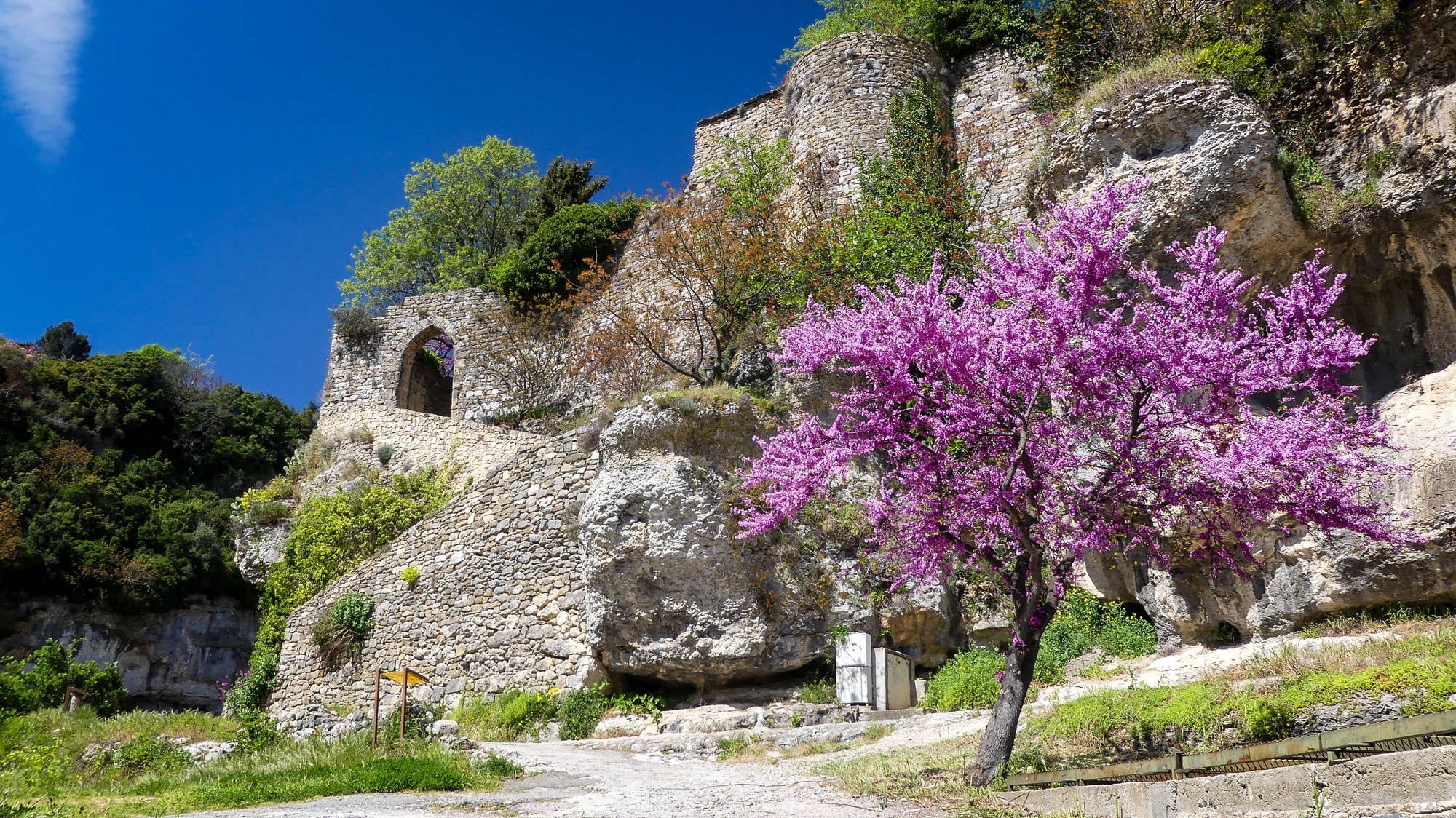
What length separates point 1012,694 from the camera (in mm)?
6371

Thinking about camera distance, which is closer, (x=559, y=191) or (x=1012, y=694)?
(x=1012, y=694)

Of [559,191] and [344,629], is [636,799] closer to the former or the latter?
[344,629]

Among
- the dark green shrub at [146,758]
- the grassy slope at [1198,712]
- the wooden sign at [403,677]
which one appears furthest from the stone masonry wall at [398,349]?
the grassy slope at [1198,712]

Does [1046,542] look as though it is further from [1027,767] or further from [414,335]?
[414,335]

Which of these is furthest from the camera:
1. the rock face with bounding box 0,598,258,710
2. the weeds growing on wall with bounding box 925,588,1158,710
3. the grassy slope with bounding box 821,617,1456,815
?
the rock face with bounding box 0,598,258,710

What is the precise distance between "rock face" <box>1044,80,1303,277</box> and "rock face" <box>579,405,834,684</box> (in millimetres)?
6355

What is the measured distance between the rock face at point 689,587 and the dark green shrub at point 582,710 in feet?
1.52

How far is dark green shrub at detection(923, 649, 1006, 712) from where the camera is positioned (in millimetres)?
10234

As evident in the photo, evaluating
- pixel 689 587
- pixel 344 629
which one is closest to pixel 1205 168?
pixel 689 587

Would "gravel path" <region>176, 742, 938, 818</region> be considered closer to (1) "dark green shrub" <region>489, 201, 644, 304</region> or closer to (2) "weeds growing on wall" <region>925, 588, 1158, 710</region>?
(2) "weeds growing on wall" <region>925, 588, 1158, 710</region>

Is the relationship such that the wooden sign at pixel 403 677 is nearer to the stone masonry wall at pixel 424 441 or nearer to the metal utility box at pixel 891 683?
the metal utility box at pixel 891 683

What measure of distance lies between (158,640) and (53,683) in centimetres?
1050

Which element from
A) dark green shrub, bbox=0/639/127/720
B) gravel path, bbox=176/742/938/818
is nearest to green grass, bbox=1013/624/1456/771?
gravel path, bbox=176/742/938/818

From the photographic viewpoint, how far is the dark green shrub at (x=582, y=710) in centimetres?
1162
